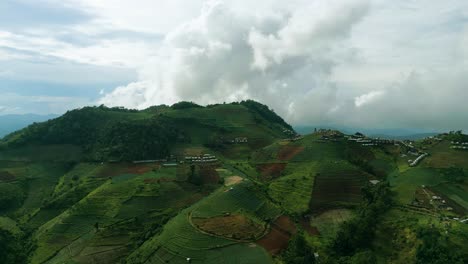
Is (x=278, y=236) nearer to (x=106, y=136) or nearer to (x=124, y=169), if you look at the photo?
(x=124, y=169)

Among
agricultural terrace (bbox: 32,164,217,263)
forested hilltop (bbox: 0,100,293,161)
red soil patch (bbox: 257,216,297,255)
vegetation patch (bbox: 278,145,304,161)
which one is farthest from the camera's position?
forested hilltop (bbox: 0,100,293,161)

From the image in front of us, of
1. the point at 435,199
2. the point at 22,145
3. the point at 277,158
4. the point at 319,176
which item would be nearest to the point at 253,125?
the point at 277,158

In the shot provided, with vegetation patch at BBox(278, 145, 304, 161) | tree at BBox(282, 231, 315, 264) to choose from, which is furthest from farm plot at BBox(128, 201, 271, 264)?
vegetation patch at BBox(278, 145, 304, 161)

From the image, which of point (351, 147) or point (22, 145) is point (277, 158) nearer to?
point (351, 147)

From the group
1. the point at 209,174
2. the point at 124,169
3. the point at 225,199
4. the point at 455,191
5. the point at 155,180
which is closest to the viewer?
the point at 225,199

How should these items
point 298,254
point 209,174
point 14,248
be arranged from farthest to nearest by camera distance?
point 209,174
point 14,248
point 298,254

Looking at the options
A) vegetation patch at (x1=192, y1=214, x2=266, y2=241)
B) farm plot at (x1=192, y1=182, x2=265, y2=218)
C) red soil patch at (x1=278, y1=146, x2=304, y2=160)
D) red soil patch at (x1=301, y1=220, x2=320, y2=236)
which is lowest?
red soil patch at (x1=301, y1=220, x2=320, y2=236)

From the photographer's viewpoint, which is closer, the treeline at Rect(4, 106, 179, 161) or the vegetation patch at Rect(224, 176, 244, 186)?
the vegetation patch at Rect(224, 176, 244, 186)

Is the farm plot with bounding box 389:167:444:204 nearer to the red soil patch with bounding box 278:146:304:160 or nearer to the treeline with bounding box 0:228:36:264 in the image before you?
the red soil patch with bounding box 278:146:304:160

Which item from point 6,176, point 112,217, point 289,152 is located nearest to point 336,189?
point 289,152
